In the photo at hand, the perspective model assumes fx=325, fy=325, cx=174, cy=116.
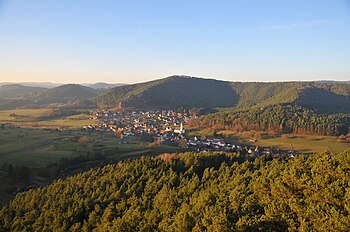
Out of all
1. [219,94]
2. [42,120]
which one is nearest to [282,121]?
[42,120]

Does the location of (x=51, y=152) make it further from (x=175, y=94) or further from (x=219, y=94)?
(x=219, y=94)

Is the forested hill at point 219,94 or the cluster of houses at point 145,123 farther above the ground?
the forested hill at point 219,94

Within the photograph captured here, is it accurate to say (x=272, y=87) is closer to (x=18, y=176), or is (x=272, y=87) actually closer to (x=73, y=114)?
(x=73, y=114)

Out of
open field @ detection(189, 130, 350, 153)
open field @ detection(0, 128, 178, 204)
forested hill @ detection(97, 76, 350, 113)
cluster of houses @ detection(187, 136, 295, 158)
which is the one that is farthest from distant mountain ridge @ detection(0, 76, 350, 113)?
open field @ detection(0, 128, 178, 204)

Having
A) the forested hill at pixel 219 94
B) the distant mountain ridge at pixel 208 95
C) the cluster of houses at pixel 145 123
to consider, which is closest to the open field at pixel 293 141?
the cluster of houses at pixel 145 123

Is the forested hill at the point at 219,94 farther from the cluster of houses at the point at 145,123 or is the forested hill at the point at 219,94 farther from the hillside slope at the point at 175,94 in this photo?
the cluster of houses at the point at 145,123

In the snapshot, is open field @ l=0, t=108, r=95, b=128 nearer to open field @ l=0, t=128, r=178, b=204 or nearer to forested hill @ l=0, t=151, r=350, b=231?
open field @ l=0, t=128, r=178, b=204

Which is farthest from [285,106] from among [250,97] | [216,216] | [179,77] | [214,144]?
[179,77]
